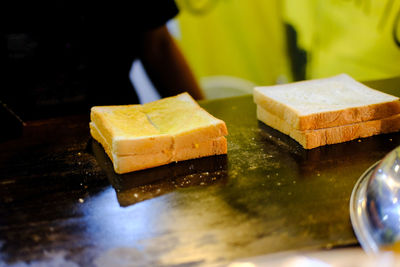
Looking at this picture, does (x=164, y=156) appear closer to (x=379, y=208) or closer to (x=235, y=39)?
(x=379, y=208)

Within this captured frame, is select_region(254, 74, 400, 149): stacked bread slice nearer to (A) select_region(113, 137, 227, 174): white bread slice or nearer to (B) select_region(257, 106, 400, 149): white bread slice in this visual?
(B) select_region(257, 106, 400, 149): white bread slice

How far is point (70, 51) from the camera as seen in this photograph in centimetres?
373

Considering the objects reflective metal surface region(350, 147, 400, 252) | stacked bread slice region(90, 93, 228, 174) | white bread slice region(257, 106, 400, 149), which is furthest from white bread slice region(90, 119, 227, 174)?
reflective metal surface region(350, 147, 400, 252)

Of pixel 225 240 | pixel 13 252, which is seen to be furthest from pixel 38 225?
pixel 225 240

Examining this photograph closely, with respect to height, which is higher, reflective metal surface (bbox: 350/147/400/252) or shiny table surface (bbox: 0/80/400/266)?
reflective metal surface (bbox: 350/147/400/252)

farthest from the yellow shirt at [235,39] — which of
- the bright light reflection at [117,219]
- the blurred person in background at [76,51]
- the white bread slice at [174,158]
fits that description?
the bright light reflection at [117,219]

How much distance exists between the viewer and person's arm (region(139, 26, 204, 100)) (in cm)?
399

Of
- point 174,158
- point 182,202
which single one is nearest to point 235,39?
point 174,158

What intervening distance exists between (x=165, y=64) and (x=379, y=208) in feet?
9.57

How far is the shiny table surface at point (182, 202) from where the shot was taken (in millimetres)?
1479

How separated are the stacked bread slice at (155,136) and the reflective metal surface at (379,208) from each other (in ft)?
2.55

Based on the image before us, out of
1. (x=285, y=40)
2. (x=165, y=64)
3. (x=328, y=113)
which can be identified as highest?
(x=328, y=113)

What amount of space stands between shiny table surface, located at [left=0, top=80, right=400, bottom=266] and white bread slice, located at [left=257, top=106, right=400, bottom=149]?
1.6 inches

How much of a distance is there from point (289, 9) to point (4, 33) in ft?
8.77
